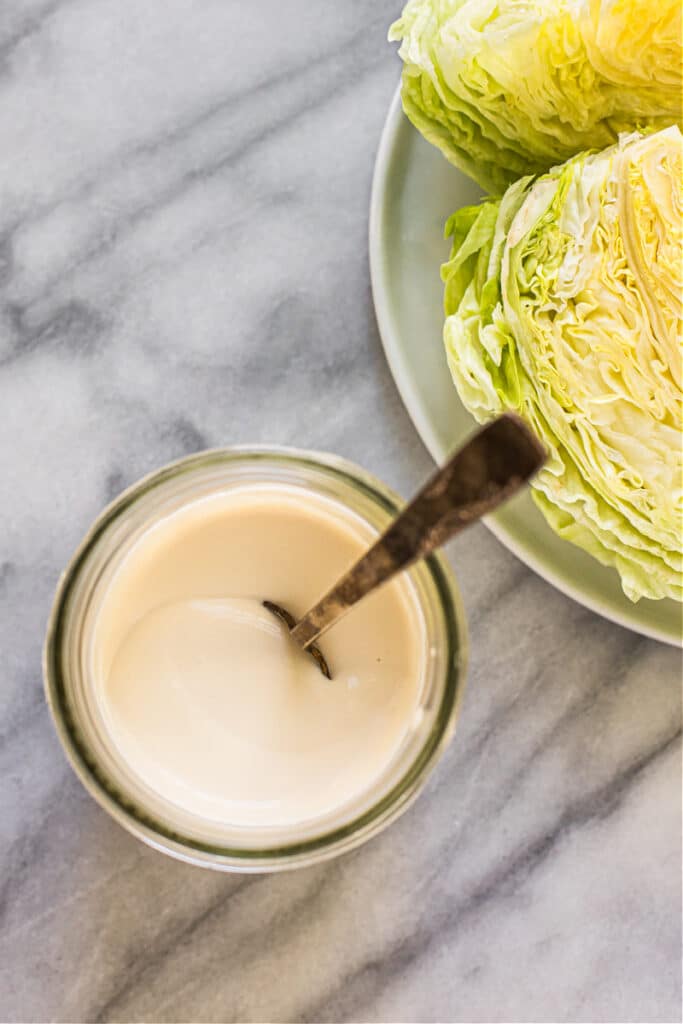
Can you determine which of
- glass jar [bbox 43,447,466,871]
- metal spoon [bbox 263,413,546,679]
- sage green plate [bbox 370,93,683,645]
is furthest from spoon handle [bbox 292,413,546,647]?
sage green plate [bbox 370,93,683,645]

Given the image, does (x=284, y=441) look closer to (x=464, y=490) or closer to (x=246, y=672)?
(x=246, y=672)

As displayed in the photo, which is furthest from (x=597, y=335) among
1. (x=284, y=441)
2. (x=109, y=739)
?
(x=109, y=739)

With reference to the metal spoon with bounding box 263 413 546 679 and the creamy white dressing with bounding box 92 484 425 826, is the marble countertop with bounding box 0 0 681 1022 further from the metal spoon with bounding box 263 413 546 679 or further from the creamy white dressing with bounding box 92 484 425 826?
the metal spoon with bounding box 263 413 546 679

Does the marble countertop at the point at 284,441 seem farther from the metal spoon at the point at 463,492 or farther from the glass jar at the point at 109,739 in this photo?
the metal spoon at the point at 463,492

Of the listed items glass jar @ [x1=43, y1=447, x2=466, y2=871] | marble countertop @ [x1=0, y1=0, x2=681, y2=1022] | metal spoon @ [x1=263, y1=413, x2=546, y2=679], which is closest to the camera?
metal spoon @ [x1=263, y1=413, x2=546, y2=679]

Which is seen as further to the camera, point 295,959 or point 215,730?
point 295,959

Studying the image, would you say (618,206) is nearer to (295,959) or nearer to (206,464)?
(206,464)

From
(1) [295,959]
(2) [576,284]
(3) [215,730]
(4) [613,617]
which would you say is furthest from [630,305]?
(1) [295,959]
